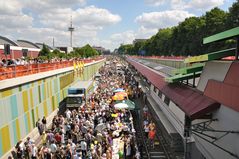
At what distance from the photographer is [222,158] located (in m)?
Result: 11.2

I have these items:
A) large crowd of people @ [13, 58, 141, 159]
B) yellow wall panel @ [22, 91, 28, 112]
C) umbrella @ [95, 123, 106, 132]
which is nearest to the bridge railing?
yellow wall panel @ [22, 91, 28, 112]

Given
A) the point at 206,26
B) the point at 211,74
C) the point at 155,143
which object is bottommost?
the point at 155,143

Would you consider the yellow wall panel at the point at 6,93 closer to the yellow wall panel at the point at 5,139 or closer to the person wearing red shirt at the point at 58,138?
the yellow wall panel at the point at 5,139

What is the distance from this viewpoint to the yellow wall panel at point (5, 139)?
54.6 feet

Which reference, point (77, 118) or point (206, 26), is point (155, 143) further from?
point (206, 26)

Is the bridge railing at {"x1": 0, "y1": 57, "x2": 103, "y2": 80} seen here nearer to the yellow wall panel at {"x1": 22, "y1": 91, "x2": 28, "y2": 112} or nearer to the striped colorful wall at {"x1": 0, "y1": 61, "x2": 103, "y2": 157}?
the striped colorful wall at {"x1": 0, "y1": 61, "x2": 103, "y2": 157}

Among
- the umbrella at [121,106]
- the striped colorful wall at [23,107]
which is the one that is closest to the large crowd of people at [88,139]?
the umbrella at [121,106]

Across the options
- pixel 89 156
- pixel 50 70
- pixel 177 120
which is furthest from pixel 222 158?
pixel 50 70

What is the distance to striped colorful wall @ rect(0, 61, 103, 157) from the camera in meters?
17.1

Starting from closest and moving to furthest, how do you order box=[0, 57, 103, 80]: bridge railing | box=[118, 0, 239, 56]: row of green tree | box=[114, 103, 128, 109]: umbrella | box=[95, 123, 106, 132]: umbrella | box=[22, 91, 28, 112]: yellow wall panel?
1. box=[0, 57, 103, 80]: bridge railing
2. box=[95, 123, 106, 132]: umbrella
3. box=[22, 91, 28, 112]: yellow wall panel
4. box=[114, 103, 128, 109]: umbrella
5. box=[118, 0, 239, 56]: row of green tree

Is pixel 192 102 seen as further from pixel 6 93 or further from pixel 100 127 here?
pixel 6 93

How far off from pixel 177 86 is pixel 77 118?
24.7ft

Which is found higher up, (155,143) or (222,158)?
(222,158)

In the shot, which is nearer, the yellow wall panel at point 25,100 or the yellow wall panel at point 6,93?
the yellow wall panel at point 6,93
